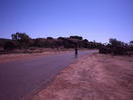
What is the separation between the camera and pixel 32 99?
5934 millimetres

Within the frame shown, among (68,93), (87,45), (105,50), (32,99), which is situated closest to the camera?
(32,99)

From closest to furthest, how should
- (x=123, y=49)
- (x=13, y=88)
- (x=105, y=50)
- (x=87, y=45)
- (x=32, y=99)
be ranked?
(x=32, y=99) < (x=13, y=88) < (x=123, y=49) < (x=105, y=50) < (x=87, y=45)

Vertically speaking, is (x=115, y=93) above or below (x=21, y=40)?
below

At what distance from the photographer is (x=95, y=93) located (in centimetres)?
683

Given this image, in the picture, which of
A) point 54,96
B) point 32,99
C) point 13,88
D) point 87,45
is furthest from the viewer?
point 87,45

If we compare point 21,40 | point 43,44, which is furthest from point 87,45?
point 21,40

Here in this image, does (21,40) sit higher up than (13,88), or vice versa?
(21,40)

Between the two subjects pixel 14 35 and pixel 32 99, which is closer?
pixel 32 99

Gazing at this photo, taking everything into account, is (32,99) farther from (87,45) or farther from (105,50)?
(87,45)

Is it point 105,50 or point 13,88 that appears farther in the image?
point 105,50

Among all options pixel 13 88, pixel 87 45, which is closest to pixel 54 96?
pixel 13 88

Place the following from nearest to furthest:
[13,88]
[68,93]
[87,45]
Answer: [68,93]
[13,88]
[87,45]

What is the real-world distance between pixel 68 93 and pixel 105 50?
4607 cm

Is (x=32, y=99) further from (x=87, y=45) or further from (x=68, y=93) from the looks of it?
(x=87, y=45)
